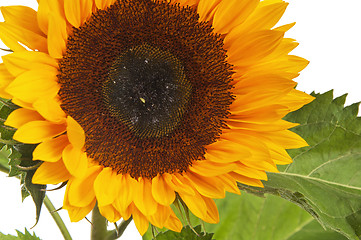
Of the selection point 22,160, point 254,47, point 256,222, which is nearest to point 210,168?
point 254,47

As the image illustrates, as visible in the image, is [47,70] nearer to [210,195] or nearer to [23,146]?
[23,146]

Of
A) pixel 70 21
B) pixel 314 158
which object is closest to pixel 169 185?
pixel 70 21

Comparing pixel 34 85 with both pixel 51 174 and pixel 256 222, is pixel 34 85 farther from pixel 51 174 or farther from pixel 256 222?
pixel 256 222

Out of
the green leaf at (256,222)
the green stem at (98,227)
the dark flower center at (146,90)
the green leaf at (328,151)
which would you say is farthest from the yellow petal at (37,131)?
the green leaf at (256,222)

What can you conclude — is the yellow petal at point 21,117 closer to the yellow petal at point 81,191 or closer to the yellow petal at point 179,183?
the yellow petal at point 81,191

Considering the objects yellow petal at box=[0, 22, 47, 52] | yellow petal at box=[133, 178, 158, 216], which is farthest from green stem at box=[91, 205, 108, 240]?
yellow petal at box=[0, 22, 47, 52]

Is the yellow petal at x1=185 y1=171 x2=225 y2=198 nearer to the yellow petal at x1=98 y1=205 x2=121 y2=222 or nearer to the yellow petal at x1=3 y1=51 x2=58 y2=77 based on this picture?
the yellow petal at x1=98 y1=205 x2=121 y2=222
